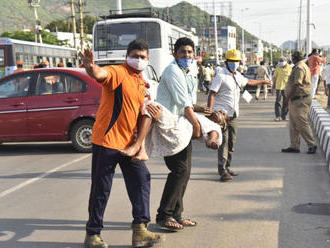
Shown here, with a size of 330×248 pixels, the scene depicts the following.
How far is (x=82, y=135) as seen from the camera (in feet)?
32.7

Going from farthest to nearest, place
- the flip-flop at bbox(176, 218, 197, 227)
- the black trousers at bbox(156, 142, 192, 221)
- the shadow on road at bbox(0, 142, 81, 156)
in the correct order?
the shadow on road at bbox(0, 142, 81, 156) < the flip-flop at bbox(176, 218, 197, 227) < the black trousers at bbox(156, 142, 192, 221)

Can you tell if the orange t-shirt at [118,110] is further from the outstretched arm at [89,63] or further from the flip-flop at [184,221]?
the flip-flop at [184,221]

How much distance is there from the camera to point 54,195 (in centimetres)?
665

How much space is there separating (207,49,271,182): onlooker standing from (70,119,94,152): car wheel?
3.53 meters

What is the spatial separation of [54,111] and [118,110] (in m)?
5.91

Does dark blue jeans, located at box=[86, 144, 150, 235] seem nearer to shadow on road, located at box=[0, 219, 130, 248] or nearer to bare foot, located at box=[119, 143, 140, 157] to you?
bare foot, located at box=[119, 143, 140, 157]

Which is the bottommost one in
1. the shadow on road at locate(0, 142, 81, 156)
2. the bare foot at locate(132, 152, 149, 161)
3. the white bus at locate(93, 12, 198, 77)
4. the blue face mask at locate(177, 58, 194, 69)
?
the shadow on road at locate(0, 142, 81, 156)

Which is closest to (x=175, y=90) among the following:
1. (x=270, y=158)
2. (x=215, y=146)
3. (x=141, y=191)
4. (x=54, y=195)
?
(x=215, y=146)

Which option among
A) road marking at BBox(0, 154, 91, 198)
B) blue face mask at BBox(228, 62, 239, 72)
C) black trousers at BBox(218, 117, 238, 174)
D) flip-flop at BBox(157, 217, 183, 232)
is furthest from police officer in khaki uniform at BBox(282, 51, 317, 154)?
flip-flop at BBox(157, 217, 183, 232)

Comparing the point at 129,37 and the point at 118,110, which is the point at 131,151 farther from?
the point at 129,37

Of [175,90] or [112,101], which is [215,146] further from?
[112,101]

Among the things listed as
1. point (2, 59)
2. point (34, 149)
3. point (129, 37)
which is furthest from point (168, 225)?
point (2, 59)

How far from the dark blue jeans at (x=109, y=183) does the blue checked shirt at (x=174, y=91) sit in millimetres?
668

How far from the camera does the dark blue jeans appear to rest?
14.4 ft
